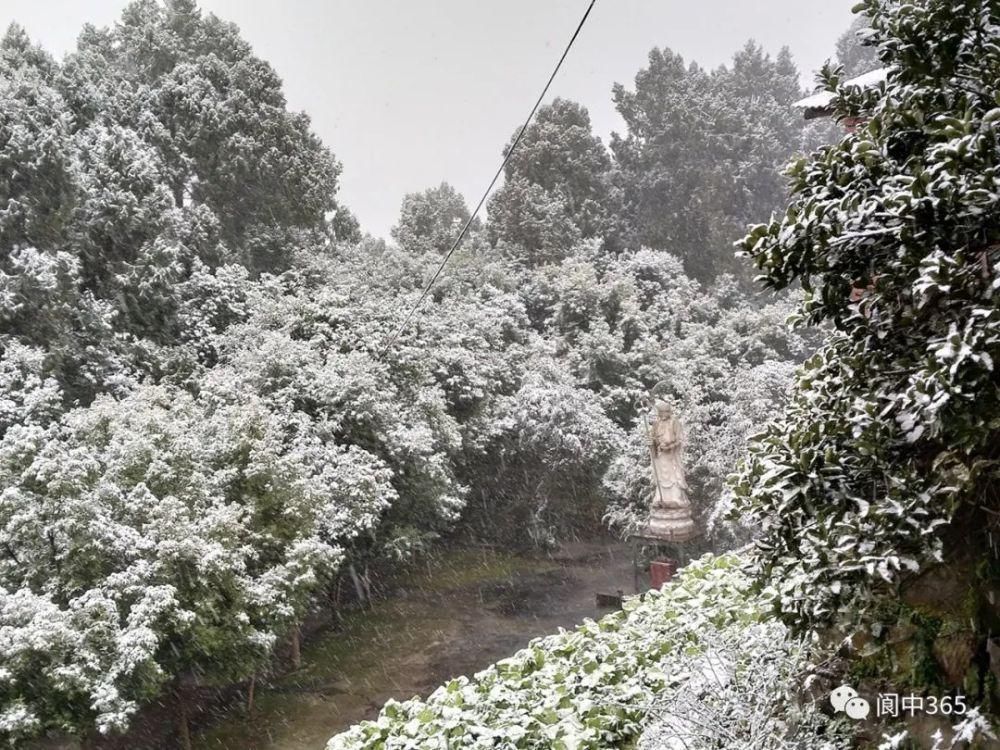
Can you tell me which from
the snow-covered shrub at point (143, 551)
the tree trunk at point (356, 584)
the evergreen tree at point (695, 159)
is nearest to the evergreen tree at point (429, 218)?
the evergreen tree at point (695, 159)

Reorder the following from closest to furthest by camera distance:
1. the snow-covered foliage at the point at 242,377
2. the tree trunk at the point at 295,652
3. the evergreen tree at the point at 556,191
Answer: the snow-covered foliage at the point at 242,377, the tree trunk at the point at 295,652, the evergreen tree at the point at 556,191

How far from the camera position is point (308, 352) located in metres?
11.1

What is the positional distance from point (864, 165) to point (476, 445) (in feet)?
37.6

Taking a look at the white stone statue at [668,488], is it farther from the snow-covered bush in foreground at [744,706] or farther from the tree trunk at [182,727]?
the snow-covered bush in foreground at [744,706]

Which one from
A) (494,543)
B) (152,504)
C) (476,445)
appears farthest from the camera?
(494,543)

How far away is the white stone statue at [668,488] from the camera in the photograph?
960cm

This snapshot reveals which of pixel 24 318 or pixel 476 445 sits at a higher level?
pixel 24 318

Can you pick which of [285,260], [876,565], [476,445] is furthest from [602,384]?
[876,565]

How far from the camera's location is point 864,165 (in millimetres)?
2162

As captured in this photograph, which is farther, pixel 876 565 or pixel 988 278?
pixel 876 565

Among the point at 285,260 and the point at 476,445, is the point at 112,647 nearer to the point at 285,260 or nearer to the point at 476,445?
the point at 476,445

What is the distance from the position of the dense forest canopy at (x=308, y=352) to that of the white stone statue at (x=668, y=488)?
1.40m

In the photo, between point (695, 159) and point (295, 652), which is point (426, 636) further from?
point (695, 159)
